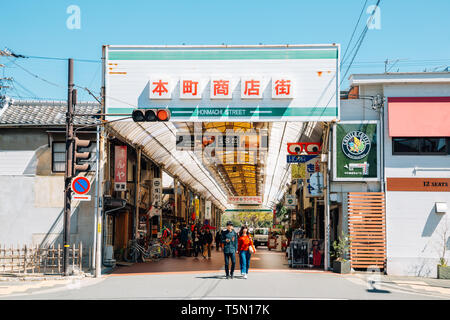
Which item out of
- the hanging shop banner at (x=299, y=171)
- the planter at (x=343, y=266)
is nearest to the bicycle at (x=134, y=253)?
the planter at (x=343, y=266)

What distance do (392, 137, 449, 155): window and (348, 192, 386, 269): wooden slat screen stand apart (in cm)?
170

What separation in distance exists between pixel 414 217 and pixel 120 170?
11490mm

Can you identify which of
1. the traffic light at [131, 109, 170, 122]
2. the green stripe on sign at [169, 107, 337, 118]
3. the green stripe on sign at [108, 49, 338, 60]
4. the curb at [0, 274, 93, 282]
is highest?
the green stripe on sign at [108, 49, 338, 60]

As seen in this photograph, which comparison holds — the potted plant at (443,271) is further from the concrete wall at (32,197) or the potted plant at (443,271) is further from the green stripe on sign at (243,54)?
the concrete wall at (32,197)

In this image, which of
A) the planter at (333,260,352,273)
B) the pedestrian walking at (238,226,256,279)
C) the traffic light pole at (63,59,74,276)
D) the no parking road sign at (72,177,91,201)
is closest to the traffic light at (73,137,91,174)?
the traffic light pole at (63,59,74,276)

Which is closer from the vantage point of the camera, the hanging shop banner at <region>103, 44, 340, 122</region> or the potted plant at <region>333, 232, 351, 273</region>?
the potted plant at <region>333, 232, 351, 273</region>

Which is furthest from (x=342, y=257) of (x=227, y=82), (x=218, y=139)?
(x=218, y=139)

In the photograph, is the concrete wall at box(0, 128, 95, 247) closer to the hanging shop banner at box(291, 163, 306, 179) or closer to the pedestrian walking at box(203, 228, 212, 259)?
the pedestrian walking at box(203, 228, 212, 259)

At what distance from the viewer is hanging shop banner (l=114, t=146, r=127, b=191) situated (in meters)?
22.8

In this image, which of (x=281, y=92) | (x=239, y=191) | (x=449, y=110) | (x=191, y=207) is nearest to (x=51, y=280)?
(x=281, y=92)

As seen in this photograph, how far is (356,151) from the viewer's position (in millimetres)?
19406

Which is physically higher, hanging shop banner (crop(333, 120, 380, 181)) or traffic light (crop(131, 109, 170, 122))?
traffic light (crop(131, 109, 170, 122))

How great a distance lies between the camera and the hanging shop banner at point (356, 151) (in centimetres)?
1933

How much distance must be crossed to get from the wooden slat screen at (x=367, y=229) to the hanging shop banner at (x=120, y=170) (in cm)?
914
